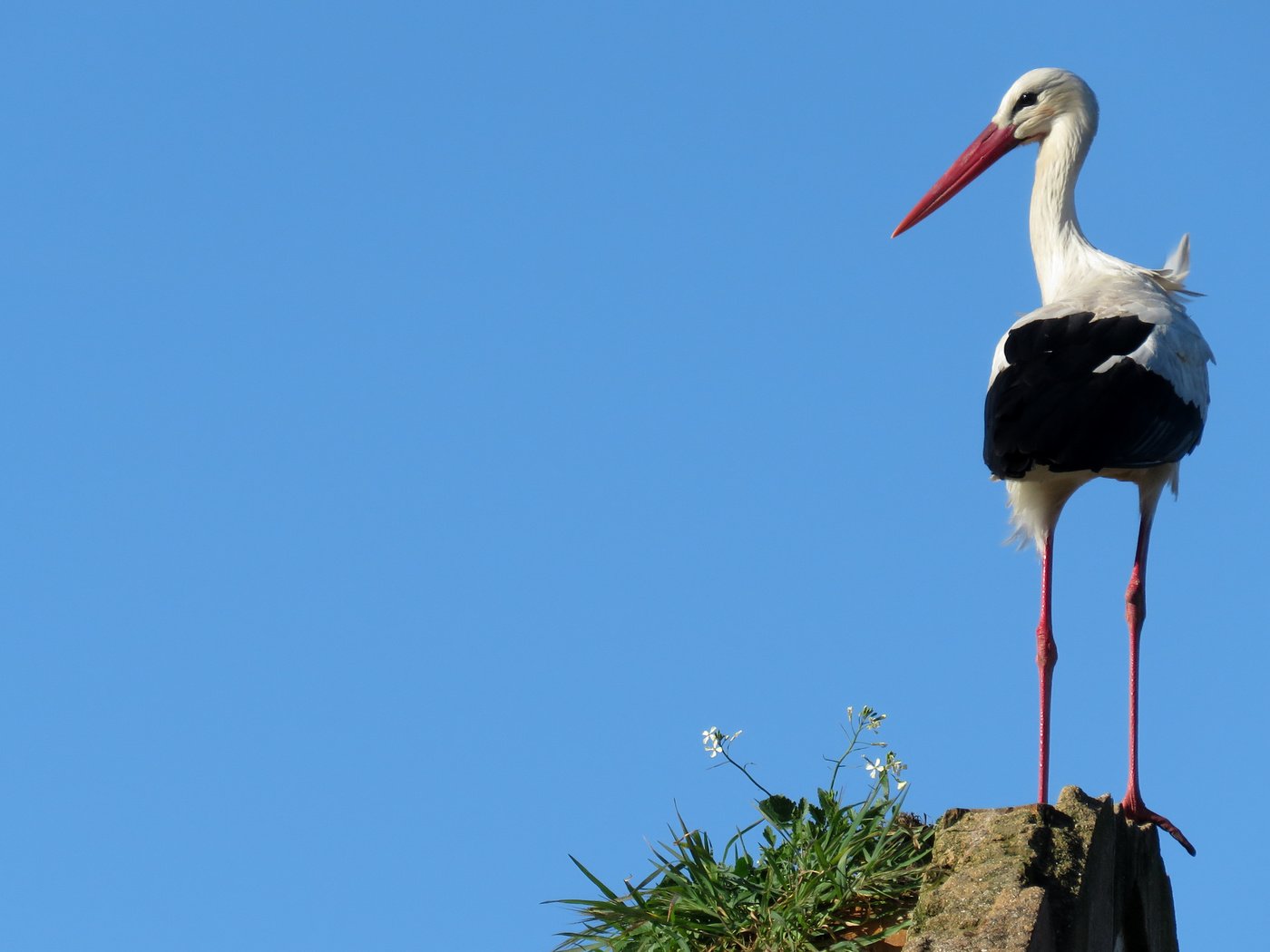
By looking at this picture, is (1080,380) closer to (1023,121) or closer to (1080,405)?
(1080,405)

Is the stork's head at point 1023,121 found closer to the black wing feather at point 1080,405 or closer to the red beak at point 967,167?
the red beak at point 967,167

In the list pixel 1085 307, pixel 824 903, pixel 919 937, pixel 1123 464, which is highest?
pixel 1085 307

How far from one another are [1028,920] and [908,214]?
21.0ft

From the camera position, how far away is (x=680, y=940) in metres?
4.76

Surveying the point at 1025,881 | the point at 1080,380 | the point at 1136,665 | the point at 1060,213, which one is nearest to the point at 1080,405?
the point at 1080,380

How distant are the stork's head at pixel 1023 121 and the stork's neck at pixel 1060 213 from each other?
5cm

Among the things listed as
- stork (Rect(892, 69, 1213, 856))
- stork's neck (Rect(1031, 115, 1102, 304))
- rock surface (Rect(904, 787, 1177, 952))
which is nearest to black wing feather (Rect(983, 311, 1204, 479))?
stork (Rect(892, 69, 1213, 856))

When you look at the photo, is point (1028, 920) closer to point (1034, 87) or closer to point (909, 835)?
point (909, 835)

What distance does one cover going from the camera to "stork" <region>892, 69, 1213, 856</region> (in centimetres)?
666

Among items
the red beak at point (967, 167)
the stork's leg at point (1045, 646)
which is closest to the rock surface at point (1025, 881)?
the stork's leg at point (1045, 646)

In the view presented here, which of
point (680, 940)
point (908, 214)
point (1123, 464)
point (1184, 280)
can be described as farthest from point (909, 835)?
point (908, 214)

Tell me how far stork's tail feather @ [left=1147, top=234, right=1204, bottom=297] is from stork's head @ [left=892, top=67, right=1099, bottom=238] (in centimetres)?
85

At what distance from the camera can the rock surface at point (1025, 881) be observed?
4.00 m

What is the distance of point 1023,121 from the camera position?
9.38 metres
